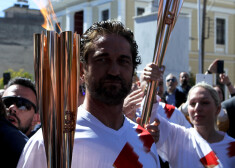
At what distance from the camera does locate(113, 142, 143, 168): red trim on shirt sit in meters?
1.94

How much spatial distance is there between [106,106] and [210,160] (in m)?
1.39

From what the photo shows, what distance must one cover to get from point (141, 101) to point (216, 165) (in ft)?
2.55

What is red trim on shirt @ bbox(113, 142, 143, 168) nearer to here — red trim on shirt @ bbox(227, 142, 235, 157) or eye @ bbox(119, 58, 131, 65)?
eye @ bbox(119, 58, 131, 65)

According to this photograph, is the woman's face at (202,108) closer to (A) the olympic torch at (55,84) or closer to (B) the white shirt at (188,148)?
(B) the white shirt at (188,148)

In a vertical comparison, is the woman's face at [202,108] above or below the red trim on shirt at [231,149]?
above

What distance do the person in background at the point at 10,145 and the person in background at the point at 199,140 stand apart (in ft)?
4.30

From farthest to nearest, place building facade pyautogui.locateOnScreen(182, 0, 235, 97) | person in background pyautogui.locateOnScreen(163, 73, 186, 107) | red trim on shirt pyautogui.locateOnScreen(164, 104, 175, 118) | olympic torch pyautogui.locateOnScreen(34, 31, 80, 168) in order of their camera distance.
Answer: building facade pyautogui.locateOnScreen(182, 0, 235, 97) → person in background pyautogui.locateOnScreen(163, 73, 186, 107) → red trim on shirt pyautogui.locateOnScreen(164, 104, 175, 118) → olympic torch pyautogui.locateOnScreen(34, 31, 80, 168)

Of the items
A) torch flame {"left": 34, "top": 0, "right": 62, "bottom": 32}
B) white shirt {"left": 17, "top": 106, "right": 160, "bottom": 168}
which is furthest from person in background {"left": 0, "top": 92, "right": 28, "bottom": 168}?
torch flame {"left": 34, "top": 0, "right": 62, "bottom": 32}

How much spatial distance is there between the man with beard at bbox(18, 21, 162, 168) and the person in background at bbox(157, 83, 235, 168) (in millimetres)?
1048

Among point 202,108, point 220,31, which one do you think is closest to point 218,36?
point 220,31

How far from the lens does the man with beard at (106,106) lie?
1.88 metres

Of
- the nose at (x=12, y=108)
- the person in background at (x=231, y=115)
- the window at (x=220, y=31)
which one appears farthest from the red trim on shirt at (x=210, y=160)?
the window at (x=220, y=31)

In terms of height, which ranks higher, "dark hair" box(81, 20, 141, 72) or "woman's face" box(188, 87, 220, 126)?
"dark hair" box(81, 20, 141, 72)

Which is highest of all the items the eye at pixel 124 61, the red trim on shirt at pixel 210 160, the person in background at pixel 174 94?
the eye at pixel 124 61
